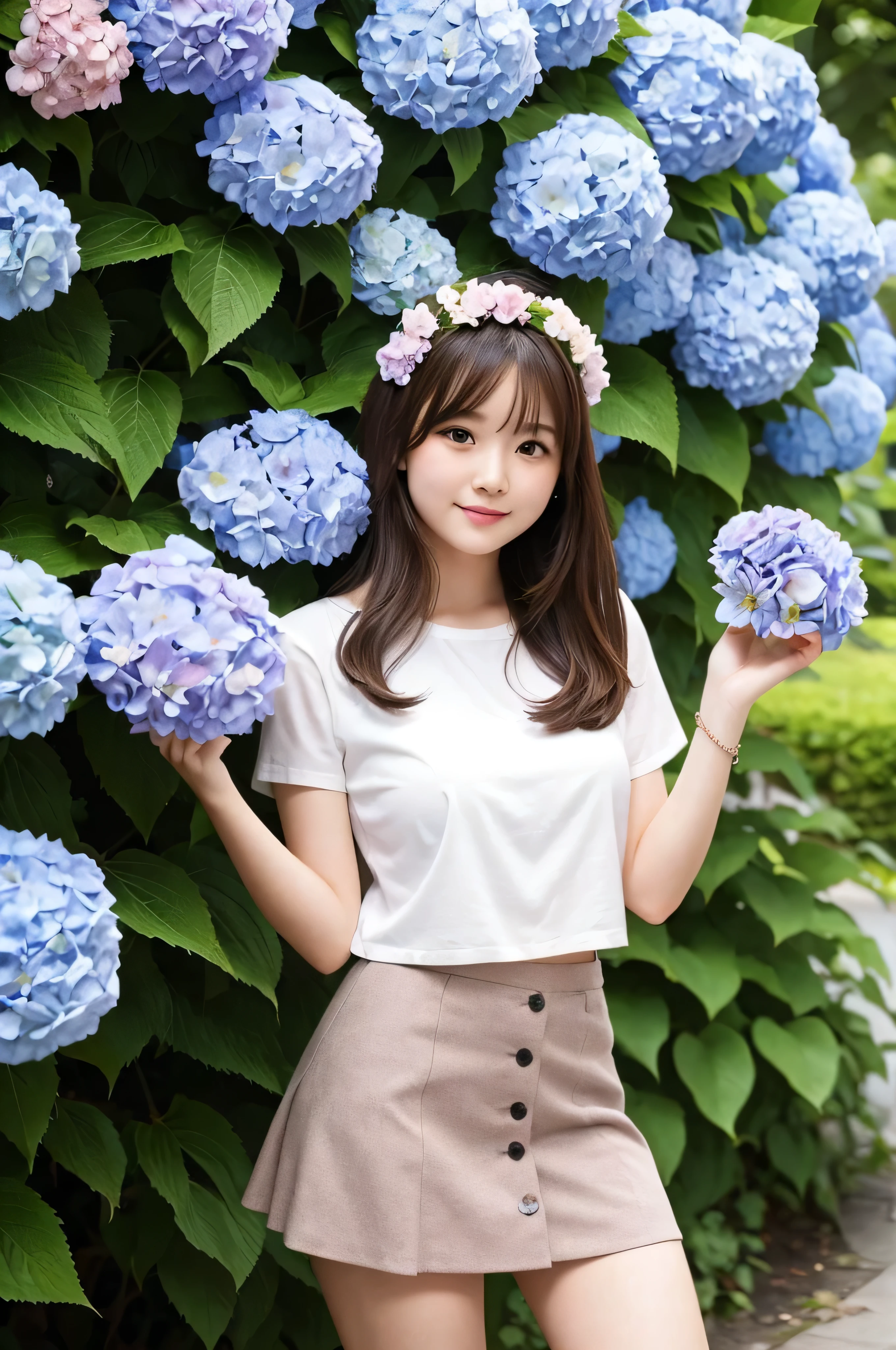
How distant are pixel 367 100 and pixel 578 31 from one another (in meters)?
0.34

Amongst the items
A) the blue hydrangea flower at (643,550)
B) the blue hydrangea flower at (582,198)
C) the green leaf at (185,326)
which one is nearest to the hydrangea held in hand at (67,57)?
the green leaf at (185,326)

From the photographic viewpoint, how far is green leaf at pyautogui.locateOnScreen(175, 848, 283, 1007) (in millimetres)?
1968

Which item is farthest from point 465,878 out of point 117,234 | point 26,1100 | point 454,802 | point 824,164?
point 824,164

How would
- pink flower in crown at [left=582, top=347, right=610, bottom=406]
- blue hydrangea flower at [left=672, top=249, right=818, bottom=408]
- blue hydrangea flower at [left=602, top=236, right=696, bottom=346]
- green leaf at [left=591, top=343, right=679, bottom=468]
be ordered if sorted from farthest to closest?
blue hydrangea flower at [left=672, top=249, right=818, bottom=408]
blue hydrangea flower at [left=602, top=236, right=696, bottom=346]
green leaf at [left=591, top=343, right=679, bottom=468]
pink flower in crown at [left=582, top=347, right=610, bottom=406]

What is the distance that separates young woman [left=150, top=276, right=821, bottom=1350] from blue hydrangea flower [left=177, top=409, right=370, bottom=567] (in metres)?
0.08

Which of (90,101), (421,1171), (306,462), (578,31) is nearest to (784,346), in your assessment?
(578,31)

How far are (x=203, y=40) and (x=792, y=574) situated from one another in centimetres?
97

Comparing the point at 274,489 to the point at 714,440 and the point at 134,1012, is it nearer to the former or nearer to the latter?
the point at 134,1012

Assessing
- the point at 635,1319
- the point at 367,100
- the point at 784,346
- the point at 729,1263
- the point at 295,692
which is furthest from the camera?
the point at 729,1263

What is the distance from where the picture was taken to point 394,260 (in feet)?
6.66

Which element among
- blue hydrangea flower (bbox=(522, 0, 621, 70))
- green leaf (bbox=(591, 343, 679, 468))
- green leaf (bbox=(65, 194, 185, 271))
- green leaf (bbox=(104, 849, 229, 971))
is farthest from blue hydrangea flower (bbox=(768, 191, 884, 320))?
green leaf (bbox=(104, 849, 229, 971))

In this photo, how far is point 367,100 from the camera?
2072 millimetres

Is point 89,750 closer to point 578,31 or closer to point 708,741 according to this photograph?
point 708,741

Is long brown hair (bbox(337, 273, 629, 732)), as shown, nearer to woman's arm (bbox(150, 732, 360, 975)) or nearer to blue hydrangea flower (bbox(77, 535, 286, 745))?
woman's arm (bbox(150, 732, 360, 975))
